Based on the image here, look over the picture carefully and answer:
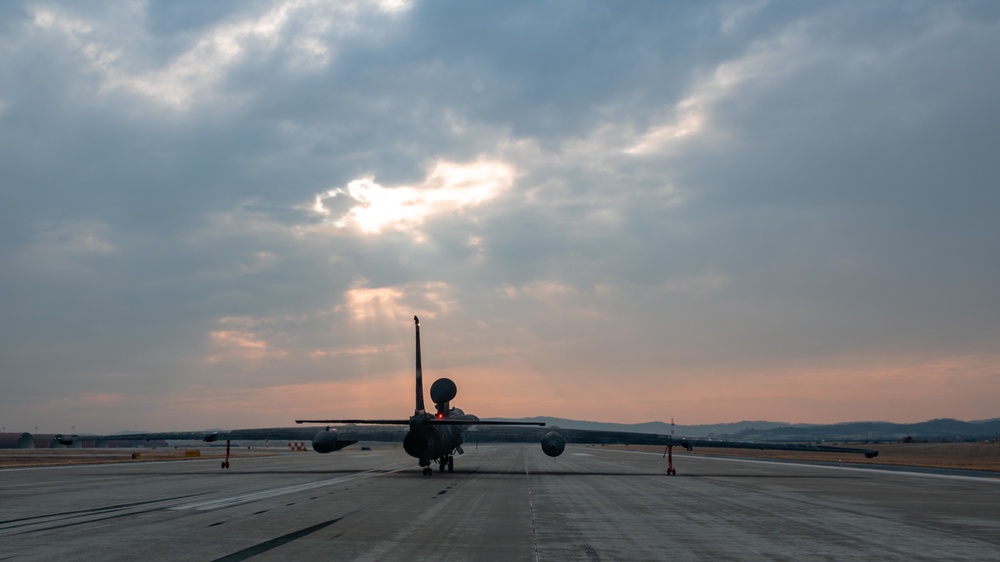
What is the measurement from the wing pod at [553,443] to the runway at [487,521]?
8119 millimetres

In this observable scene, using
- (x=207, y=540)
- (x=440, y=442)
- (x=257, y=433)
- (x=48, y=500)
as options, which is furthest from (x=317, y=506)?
(x=257, y=433)

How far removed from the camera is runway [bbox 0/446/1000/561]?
15.0 m

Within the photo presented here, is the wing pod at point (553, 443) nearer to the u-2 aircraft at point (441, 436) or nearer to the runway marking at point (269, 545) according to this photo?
the u-2 aircraft at point (441, 436)

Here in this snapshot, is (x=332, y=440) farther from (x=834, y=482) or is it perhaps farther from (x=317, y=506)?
(x=834, y=482)

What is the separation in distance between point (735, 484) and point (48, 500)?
30.8 m

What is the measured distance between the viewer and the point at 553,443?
4419 centimetres

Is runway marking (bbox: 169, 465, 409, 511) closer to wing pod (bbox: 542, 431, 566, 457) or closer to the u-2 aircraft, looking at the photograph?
the u-2 aircraft

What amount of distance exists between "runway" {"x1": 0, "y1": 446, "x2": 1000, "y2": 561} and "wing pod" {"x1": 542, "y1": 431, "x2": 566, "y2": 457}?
8119 millimetres

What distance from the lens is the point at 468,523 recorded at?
779 inches

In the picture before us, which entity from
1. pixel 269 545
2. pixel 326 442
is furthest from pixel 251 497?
pixel 326 442

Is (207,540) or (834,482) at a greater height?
(207,540)

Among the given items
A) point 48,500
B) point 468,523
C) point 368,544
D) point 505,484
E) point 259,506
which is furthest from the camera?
point 505,484

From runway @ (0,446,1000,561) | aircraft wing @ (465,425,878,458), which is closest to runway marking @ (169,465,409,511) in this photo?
runway @ (0,446,1000,561)

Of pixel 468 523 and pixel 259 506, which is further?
pixel 259 506
